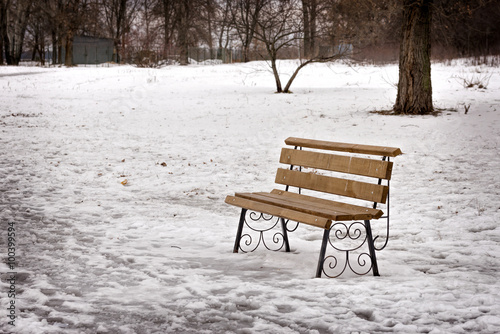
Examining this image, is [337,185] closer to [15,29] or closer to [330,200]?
[330,200]

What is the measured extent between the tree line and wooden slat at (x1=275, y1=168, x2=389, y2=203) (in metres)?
8.55

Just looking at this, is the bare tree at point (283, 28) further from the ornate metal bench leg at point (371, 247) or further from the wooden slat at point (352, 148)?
the ornate metal bench leg at point (371, 247)

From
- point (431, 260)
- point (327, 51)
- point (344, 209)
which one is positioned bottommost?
point (431, 260)

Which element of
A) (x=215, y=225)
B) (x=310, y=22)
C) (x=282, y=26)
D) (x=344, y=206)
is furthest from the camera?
(x=282, y=26)

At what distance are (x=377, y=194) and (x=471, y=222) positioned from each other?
6.49 feet

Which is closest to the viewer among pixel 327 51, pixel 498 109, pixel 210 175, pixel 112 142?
pixel 210 175

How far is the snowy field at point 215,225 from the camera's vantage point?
3.56 metres

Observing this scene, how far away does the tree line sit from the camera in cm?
1570

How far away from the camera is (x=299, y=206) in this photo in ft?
14.8

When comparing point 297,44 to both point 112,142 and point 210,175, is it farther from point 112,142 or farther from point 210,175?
point 210,175

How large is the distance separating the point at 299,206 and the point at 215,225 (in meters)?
1.95

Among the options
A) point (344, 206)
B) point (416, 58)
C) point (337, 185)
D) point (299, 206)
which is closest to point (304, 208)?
point (299, 206)

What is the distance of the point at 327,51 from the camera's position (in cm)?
1917

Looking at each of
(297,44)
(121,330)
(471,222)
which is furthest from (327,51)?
(121,330)
